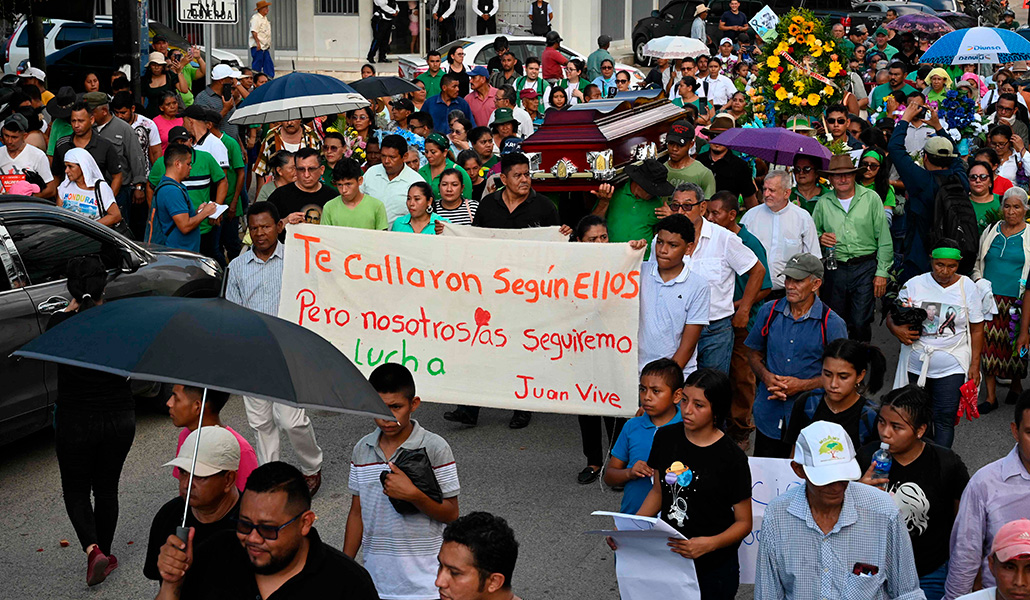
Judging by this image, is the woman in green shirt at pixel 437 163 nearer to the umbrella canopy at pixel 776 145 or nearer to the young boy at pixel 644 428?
the umbrella canopy at pixel 776 145

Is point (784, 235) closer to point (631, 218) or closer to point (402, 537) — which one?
point (631, 218)

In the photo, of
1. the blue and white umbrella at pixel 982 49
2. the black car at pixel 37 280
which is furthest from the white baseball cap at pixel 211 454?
the blue and white umbrella at pixel 982 49

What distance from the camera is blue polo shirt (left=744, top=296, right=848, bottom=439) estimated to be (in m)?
6.91

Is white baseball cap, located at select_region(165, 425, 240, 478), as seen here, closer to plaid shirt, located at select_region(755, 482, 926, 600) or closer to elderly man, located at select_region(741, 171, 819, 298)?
plaid shirt, located at select_region(755, 482, 926, 600)

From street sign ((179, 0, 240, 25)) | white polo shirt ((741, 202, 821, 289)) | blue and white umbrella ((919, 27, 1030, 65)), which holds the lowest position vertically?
white polo shirt ((741, 202, 821, 289))

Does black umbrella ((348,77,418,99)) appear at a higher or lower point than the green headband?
higher

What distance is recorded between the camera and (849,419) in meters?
5.82

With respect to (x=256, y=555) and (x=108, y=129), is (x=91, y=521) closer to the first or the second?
(x=256, y=555)

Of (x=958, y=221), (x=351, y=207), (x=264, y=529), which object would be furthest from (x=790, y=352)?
(x=264, y=529)

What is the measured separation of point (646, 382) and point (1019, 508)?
1.65 m

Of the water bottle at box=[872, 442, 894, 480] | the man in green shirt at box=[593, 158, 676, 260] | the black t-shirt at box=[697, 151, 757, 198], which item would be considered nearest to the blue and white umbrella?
the black t-shirt at box=[697, 151, 757, 198]

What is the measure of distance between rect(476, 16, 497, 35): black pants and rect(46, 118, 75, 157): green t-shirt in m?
16.1

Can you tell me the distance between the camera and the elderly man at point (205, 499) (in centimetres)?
446

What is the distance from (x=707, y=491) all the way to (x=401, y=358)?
10.6 ft
